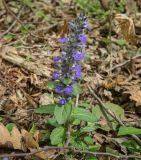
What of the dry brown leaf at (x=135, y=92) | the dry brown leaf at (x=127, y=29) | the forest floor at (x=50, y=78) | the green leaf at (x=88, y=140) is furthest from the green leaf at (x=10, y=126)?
the dry brown leaf at (x=127, y=29)

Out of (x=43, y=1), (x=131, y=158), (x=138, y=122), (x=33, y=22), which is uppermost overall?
(x=43, y=1)

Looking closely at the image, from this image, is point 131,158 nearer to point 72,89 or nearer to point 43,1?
point 72,89

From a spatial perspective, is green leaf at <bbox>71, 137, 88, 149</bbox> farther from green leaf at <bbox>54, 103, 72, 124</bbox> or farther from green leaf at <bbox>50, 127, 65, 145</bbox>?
green leaf at <bbox>54, 103, 72, 124</bbox>

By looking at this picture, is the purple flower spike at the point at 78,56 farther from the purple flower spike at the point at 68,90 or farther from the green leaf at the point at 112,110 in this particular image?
the green leaf at the point at 112,110

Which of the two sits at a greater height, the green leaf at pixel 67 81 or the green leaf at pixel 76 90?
the green leaf at pixel 67 81

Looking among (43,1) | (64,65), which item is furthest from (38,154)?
(43,1)

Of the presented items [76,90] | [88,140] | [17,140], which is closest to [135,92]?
[88,140]

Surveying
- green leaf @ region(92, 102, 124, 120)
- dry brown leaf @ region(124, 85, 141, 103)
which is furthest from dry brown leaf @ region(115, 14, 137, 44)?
green leaf @ region(92, 102, 124, 120)
